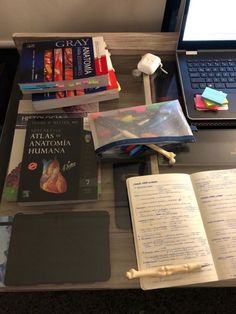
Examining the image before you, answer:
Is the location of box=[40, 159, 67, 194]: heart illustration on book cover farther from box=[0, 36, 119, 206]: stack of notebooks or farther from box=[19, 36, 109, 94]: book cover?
box=[19, 36, 109, 94]: book cover

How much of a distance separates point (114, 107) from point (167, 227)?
0.36m

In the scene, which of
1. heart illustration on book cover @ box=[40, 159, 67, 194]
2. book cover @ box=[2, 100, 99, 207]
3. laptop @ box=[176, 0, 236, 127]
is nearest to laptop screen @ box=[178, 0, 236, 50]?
laptop @ box=[176, 0, 236, 127]

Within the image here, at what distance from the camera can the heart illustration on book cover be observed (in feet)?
1.99

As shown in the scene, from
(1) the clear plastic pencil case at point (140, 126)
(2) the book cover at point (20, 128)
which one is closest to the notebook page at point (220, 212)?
(1) the clear plastic pencil case at point (140, 126)

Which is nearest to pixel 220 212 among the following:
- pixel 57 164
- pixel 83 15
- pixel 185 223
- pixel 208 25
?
pixel 185 223

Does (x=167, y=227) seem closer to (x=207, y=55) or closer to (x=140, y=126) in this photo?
(x=140, y=126)

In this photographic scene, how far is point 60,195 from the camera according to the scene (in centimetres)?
60

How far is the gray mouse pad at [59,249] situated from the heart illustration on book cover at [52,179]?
5 centimetres

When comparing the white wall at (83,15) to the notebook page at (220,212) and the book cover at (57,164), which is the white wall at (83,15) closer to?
the book cover at (57,164)

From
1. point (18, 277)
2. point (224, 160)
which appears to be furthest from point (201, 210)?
point (18, 277)

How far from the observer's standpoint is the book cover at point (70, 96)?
709 mm

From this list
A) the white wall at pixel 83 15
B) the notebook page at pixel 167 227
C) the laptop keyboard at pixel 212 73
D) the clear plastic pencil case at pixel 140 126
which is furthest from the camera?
the white wall at pixel 83 15

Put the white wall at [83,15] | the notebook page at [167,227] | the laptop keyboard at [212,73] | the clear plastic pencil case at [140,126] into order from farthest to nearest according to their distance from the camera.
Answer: the white wall at [83,15] → the laptop keyboard at [212,73] → the clear plastic pencil case at [140,126] → the notebook page at [167,227]

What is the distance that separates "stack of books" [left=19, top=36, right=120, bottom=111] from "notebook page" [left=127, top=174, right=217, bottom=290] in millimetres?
258
